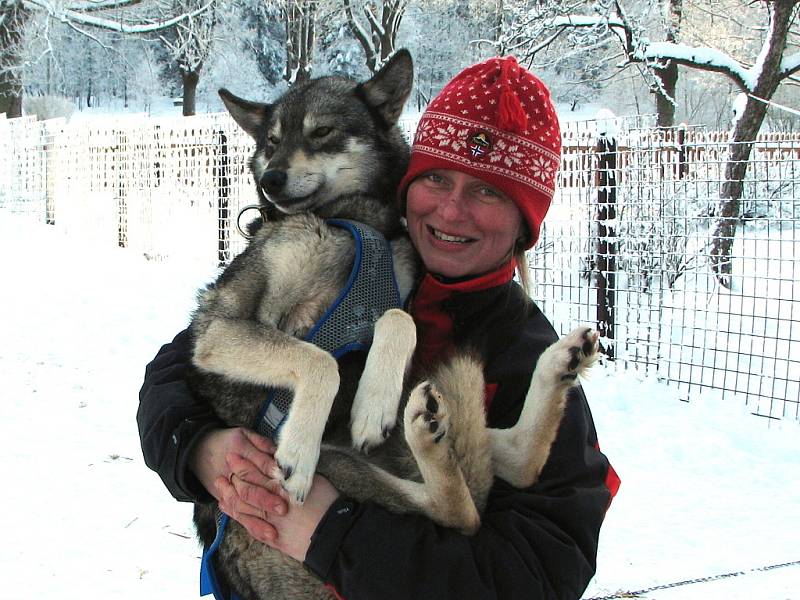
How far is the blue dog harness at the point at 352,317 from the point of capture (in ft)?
6.33

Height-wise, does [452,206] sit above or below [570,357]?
above

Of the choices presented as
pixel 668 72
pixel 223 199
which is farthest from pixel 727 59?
pixel 223 199

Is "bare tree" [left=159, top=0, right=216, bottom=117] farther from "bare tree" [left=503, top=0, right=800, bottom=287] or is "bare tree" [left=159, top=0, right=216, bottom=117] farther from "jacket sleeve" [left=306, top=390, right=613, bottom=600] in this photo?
"jacket sleeve" [left=306, top=390, right=613, bottom=600]

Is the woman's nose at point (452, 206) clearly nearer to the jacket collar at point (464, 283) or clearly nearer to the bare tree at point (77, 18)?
the jacket collar at point (464, 283)

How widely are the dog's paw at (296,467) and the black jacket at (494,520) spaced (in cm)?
14

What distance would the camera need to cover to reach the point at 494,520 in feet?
5.15

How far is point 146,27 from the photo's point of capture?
20000 mm

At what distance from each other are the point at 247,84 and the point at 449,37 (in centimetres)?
1042

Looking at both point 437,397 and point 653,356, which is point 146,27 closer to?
point 653,356

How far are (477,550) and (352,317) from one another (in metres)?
0.72

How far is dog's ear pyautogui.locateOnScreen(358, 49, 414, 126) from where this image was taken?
8.27 ft

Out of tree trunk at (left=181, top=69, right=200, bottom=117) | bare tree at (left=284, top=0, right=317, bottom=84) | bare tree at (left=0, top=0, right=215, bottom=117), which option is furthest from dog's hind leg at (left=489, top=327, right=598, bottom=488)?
tree trunk at (left=181, top=69, right=200, bottom=117)

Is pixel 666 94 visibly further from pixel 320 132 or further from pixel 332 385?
pixel 332 385

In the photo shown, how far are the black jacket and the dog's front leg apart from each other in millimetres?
177
